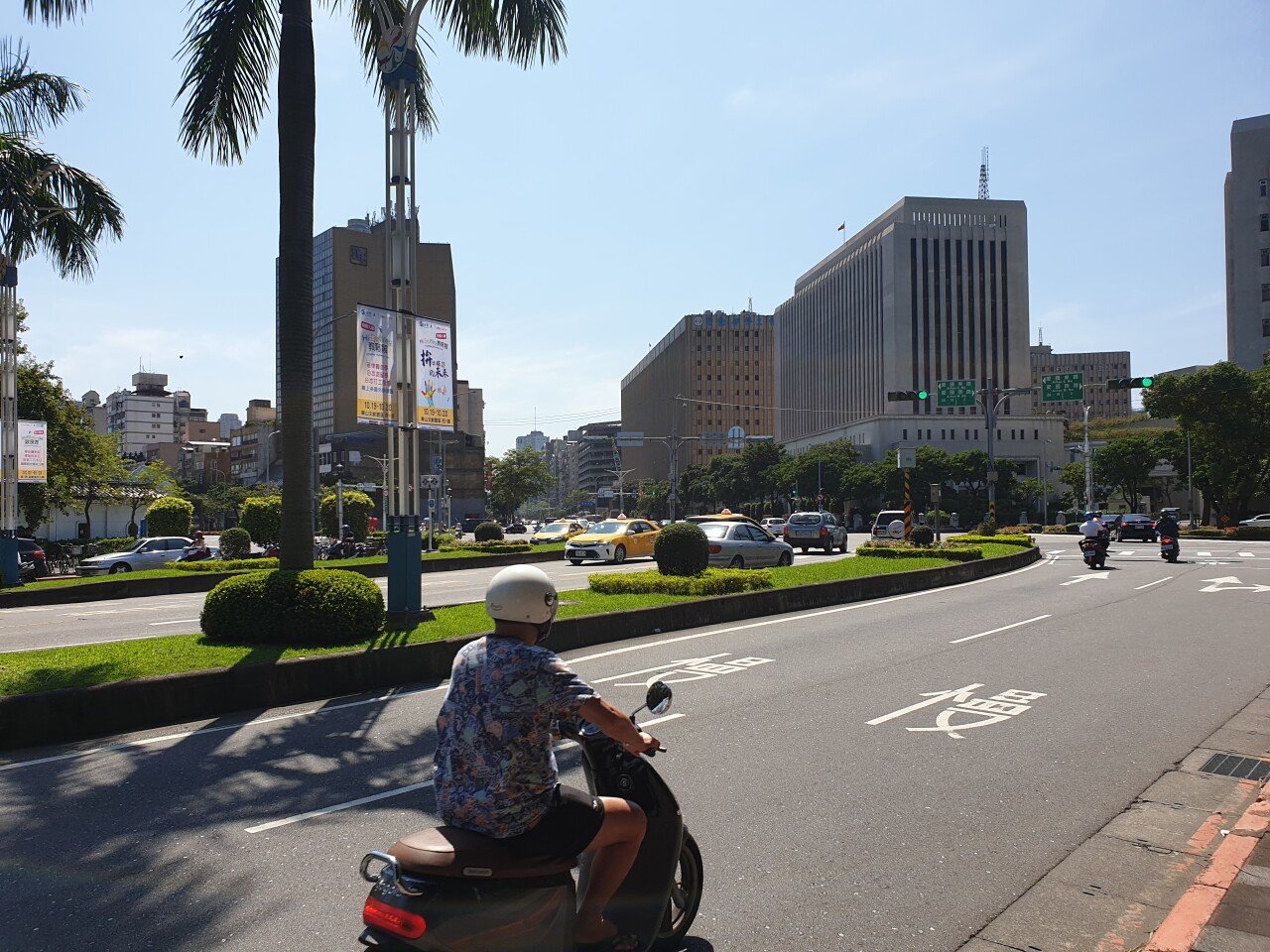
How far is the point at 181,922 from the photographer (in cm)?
412

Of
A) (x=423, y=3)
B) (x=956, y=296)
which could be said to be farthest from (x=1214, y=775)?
(x=956, y=296)

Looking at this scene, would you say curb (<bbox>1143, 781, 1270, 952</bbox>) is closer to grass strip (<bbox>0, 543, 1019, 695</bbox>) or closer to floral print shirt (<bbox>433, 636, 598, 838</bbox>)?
floral print shirt (<bbox>433, 636, 598, 838</bbox>)

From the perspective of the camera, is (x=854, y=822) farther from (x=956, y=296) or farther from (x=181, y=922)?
(x=956, y=296)

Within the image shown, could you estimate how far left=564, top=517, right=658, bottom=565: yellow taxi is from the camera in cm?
3044

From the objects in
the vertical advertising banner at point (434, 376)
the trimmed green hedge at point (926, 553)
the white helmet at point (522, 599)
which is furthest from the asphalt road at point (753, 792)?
the trimmed green hedge at point (926, 553)

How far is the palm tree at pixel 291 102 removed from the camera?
11.7 m

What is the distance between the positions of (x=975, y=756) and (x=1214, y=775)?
1.56 meters

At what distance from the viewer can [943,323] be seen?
11319 centimetres

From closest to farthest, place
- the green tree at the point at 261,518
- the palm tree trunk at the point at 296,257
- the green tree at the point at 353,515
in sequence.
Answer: the palm tree trunk at the point at 296,257, the green tree at the point at 261,518, the green tree at the point at 353,515

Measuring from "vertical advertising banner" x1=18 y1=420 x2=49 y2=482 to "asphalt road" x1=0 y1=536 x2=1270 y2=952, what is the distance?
58.7ft

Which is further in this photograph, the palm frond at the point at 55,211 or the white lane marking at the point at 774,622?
the palm frond at the point at 55,211

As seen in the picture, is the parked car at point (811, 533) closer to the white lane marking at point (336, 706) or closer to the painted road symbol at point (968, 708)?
the white lane marking at point (336, 706)

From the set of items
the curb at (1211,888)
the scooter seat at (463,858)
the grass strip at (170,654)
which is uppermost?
the scooter seat at (463,858)

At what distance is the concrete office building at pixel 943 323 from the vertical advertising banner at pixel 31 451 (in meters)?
91.5
